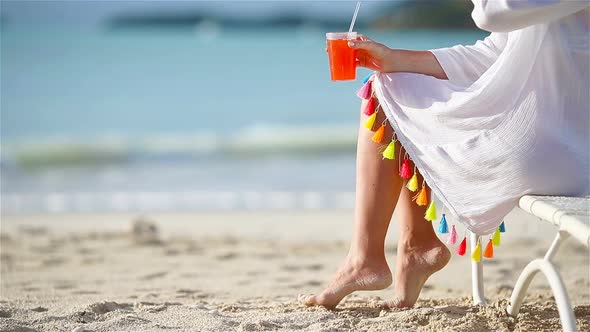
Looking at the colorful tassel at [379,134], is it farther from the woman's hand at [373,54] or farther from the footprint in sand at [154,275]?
the footprint in sand at [154,275]

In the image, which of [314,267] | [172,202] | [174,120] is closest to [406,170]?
[314,267]

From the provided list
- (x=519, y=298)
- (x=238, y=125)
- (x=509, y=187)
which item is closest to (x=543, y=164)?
(x=509, y=187)

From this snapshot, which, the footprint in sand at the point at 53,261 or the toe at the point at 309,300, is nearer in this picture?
the toe at the point at 309,300

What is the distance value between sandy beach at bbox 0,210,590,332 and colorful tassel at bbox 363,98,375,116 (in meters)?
0.61

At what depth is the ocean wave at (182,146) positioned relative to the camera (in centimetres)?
998

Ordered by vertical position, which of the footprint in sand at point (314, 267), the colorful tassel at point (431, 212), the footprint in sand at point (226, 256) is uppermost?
the colorful tassel at point (431, 212)

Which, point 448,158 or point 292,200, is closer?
point 448,158

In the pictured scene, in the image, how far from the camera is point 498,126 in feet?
8.15

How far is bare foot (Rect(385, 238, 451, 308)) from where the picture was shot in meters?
2.86

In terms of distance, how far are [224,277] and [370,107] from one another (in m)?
1.59

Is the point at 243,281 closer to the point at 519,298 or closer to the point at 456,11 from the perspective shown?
the point at 519,298

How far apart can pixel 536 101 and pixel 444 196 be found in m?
0.36

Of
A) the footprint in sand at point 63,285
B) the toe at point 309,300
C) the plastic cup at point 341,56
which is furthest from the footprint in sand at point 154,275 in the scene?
the plastic cup at point 341,56

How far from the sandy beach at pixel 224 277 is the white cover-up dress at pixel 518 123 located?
1.37 feet
